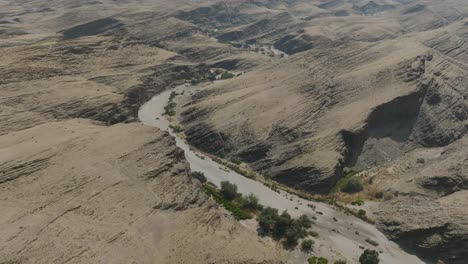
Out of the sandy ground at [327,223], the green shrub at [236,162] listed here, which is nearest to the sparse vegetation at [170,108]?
the sandy ground at [327,223]

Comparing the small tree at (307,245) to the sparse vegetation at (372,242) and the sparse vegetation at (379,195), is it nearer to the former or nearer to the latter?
the sparse vegetation at (372,242)

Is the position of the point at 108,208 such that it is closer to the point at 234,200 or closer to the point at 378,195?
the point at 234,200

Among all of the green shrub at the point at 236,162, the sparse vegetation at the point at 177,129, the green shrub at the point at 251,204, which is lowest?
the sparse vegetation at the point at 177,129

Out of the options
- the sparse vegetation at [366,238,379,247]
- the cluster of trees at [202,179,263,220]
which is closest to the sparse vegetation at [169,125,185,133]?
the cluster of trees at [202,179,263,220]

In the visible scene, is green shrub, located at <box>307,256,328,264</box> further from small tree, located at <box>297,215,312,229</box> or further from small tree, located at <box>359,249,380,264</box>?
small tree, located at <box>297,215,312,229</box>

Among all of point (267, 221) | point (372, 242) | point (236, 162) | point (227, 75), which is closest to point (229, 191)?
point (267, 221)

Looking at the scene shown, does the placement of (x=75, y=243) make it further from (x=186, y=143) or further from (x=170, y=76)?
(x=170, y=76)
